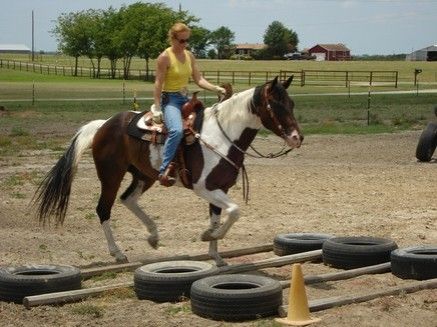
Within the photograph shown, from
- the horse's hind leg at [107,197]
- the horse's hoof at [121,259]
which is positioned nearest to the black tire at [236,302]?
the horse's hoof at [121,259]

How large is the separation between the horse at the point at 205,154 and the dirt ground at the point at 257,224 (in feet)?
2.40

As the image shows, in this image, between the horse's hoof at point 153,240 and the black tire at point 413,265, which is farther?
the horse's hoof at point 153,240

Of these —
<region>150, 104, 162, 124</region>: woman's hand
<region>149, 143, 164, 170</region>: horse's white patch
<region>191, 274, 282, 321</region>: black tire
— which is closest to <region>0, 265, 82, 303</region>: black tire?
<region>191, 274, 282, 321</region>: black tire

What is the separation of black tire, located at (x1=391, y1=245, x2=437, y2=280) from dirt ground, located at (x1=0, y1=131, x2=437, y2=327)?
0.12 meters

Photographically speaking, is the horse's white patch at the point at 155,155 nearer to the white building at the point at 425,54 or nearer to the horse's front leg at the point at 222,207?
the horse's front leg at the point at 222,207

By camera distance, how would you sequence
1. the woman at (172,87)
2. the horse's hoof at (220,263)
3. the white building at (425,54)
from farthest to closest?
the white building at (425,54)
the horse's hoof at (220,263)
the woman at (172,87)

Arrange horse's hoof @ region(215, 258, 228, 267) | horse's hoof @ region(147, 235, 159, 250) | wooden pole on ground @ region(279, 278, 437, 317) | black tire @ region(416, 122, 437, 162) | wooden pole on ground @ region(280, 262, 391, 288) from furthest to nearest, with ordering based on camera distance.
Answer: black tire @ region(416, 122, 437, 162)
horse's hoof @ region(147, 235, 159, 250)
horse's hoof @ region(215, 258, 228, 267)
wooden pole on ground @ region(280, 262, 391, 288)
wooden pole on ground @ region(279, 278, 437, 317)

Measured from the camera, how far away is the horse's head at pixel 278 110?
917 centimetres

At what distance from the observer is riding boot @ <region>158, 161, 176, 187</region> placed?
9.60 meters

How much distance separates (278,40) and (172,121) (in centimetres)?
17662

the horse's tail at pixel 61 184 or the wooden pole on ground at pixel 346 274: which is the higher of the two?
the horse's tail at pixel 61 184

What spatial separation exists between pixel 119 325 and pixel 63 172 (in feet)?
11.3

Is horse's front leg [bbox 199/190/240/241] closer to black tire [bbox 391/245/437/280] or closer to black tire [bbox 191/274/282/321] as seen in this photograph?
black tire [bbox 191/274/282/321]

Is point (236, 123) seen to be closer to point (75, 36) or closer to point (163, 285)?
point (163, 285)
